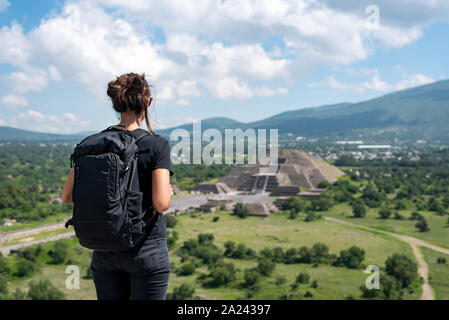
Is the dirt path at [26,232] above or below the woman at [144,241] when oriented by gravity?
below

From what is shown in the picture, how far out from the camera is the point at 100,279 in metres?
2.59

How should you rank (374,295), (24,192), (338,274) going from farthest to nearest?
(24,192) < (338,274) < (374,295)

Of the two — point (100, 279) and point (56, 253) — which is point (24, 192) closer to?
point (56, 253)

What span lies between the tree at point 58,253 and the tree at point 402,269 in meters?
18.3

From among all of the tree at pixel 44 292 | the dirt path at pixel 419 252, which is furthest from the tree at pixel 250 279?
the tree at pixel 44 292

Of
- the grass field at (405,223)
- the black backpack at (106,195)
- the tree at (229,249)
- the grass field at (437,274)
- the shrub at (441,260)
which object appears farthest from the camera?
the grass field at (405,223)

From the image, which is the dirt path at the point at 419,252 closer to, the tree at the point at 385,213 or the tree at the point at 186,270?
the tree at the point at 385,213

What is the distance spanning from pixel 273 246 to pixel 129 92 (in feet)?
84.8

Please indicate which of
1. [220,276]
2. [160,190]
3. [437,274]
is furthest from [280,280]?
[160,190]

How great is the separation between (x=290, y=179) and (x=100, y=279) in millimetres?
54899

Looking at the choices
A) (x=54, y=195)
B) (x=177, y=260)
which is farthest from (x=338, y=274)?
(x=54, y=195)

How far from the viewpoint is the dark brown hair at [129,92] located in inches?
Result: 103

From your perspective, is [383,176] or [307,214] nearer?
[307,214]
